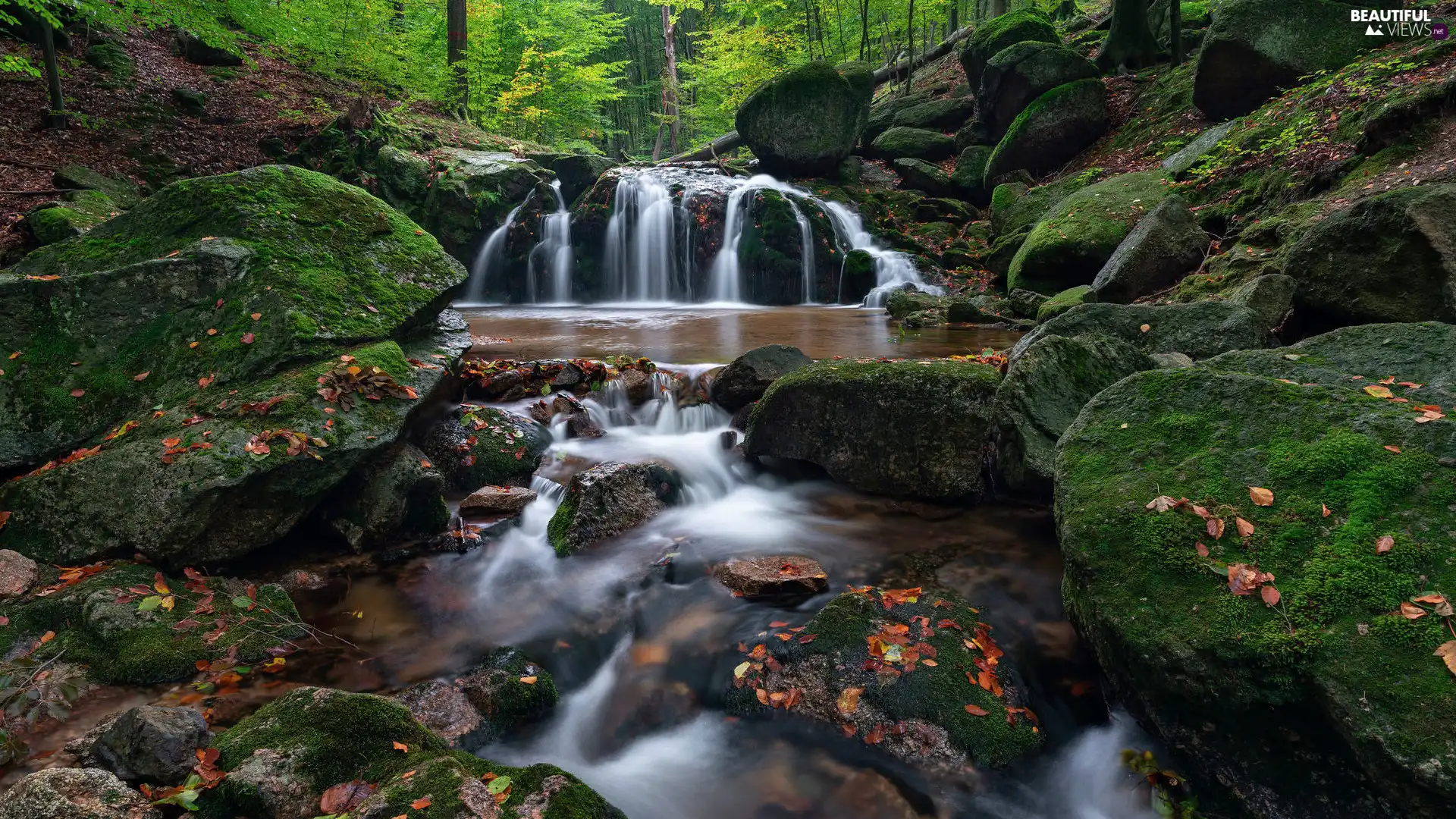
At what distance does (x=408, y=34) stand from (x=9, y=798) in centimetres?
2133

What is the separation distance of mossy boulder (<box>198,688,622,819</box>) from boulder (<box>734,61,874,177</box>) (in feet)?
57.6

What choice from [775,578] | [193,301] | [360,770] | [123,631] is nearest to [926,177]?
[775,578]

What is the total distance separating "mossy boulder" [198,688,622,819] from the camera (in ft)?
6.91

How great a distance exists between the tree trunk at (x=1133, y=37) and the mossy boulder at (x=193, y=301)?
1726 centimetres

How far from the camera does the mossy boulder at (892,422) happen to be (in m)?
4.90

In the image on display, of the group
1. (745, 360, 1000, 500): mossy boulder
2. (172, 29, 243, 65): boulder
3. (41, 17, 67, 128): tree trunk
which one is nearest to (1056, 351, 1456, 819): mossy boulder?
(745, 360, 1000, 500): mossy boulder

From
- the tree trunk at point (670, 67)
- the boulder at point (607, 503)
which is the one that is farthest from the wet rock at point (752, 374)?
the tree trunk at point (670, 67)

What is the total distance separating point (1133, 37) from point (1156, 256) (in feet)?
36.7

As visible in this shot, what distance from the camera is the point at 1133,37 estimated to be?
51.7ft

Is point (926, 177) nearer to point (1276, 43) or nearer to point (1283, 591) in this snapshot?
point (1276, 43)

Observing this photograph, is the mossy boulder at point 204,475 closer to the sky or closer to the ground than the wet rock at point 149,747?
A: closer to the sky

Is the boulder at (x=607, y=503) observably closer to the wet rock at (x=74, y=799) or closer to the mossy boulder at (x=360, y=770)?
the mossy boulder at (x=360, y=770)

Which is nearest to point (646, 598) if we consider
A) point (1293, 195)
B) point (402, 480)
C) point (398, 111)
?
point (402, 480)

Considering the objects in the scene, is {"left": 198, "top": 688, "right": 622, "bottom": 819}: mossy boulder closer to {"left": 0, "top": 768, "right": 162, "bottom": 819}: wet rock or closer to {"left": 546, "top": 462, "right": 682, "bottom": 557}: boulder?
{"left": 0, "top": 768, "right": 162, "bottom": 819}: wet rock
